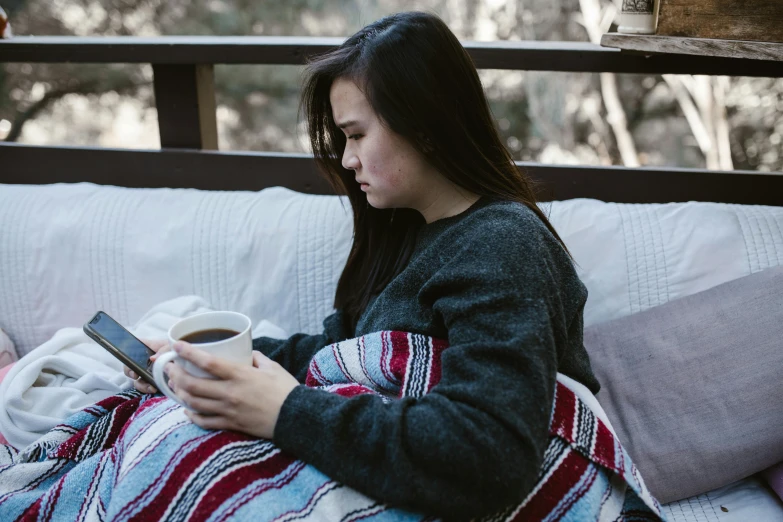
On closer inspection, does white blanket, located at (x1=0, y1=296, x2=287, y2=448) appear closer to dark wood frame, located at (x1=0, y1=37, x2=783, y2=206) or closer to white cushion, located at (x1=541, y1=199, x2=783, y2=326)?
dark wood frame, located at (x1=0, y1=37, x2=783, y2=206)

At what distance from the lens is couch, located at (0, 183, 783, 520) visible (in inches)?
56.0

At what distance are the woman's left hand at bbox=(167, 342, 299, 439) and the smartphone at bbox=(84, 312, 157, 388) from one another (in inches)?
6.4

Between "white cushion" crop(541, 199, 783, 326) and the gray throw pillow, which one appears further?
"white cushion" crop(541, 199, 783, 326)

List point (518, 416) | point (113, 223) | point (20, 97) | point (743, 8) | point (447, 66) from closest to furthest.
Result: point (518, 416), point (447, 66), point (743, 8), point (113, 223), point (20, 97)

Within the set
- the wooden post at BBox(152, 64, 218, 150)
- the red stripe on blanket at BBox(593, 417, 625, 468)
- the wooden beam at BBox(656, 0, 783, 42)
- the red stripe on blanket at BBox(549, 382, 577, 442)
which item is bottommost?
the red stripe on blanket at BBox(593, 417, 625, 468)

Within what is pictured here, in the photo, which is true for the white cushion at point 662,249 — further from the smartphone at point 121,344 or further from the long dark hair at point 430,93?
the smartphone at point 121,344

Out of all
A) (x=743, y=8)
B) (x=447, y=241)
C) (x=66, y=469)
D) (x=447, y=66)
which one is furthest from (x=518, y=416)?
(x=743, y=8)

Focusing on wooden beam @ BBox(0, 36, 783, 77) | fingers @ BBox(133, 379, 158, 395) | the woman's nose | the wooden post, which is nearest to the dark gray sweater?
the woman's nose

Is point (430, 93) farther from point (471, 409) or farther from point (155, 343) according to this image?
point (155, 343)

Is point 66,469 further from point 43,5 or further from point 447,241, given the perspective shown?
point 43,5

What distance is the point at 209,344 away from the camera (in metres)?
0.85

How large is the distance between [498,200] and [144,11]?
5469mm

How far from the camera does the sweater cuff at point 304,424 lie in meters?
0.85

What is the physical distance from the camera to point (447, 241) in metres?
1.01
